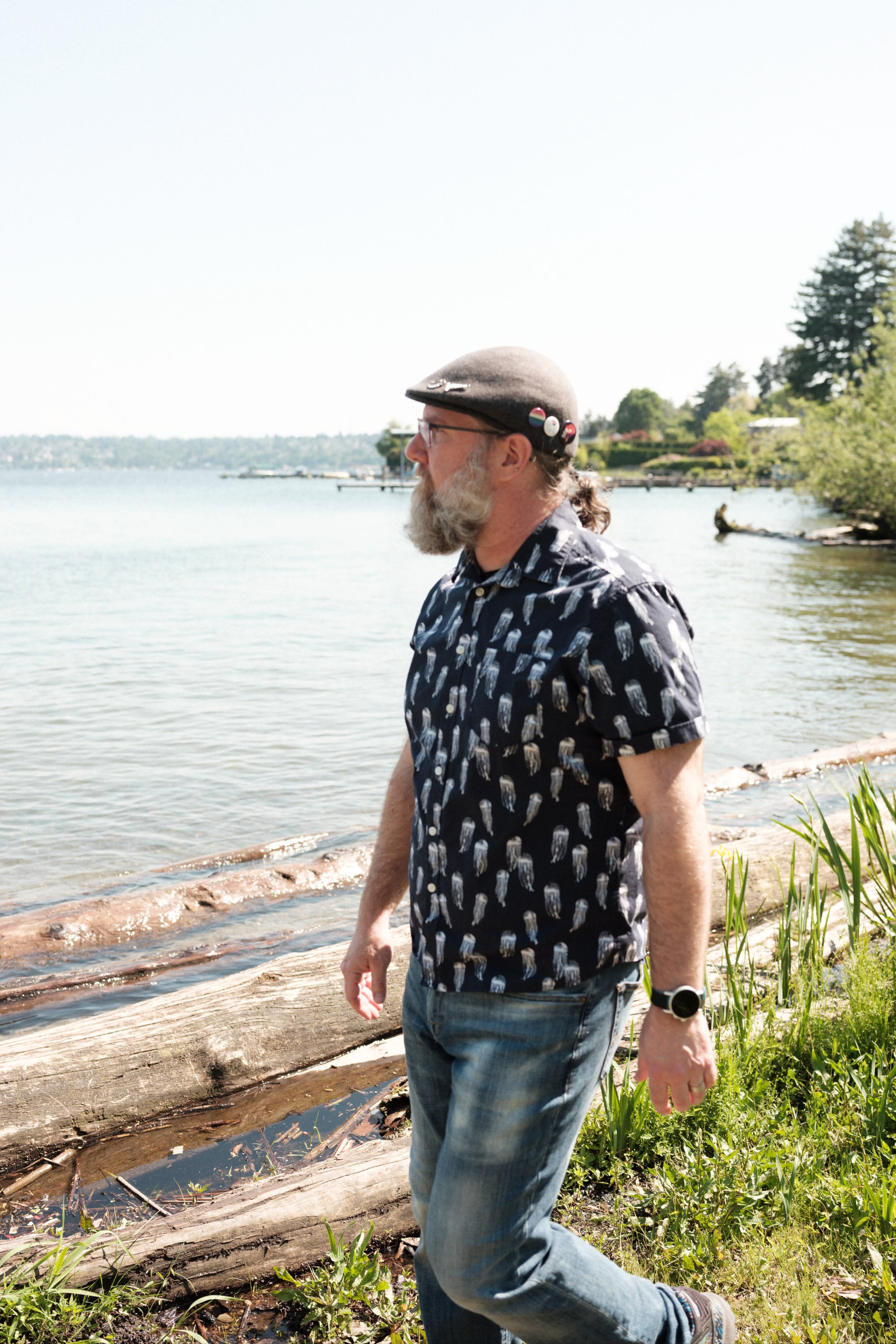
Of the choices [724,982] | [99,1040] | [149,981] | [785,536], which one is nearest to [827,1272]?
[724,982]

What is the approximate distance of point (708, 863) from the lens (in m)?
2.13

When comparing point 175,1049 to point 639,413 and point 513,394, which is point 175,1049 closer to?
point 513,394

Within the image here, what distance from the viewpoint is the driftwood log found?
13.2 ft

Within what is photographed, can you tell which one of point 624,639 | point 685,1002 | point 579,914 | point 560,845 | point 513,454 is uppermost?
point 513,454

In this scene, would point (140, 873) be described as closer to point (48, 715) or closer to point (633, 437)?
point (48, 715)

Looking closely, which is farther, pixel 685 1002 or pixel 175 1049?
pixel 175 1049

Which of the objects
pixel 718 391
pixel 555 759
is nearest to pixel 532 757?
pixel 555 759

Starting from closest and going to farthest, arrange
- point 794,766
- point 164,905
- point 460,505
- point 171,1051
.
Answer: point 460,505
point 171,1051
point 164,905
point 794,766

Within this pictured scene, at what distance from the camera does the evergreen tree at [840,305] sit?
86000 mm

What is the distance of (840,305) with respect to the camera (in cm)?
8688

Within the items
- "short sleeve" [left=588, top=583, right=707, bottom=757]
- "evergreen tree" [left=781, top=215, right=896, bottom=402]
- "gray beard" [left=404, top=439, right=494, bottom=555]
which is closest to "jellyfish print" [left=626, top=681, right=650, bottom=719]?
"short sleeve" [left=588, top=583, right=707, bottom=757]

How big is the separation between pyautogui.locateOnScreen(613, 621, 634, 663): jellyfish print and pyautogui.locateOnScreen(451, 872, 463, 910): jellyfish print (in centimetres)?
60

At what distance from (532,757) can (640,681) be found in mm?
275

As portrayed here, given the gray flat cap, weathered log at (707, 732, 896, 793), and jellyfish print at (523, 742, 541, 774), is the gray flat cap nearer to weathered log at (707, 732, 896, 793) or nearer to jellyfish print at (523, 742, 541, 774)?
jellyfish print at (523, 742, 541, 774)
